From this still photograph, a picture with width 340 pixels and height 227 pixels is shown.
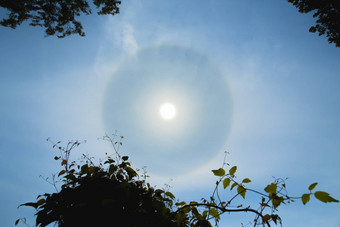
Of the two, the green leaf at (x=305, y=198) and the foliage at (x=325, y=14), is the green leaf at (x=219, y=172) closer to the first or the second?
the green leaf at (x=305, y=198)

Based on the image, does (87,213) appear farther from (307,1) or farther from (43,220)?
(307,1)

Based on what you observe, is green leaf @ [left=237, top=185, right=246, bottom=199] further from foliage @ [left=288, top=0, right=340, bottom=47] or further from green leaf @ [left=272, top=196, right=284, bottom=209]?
foliage @ [left=288, top=0, right=340, bottom=47]

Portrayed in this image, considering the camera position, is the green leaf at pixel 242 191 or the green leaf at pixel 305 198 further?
the green leaf at pixel 242 191

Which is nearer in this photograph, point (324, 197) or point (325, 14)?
point (324, 197)

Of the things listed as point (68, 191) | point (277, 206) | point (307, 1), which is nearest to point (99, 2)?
point (307, 1)

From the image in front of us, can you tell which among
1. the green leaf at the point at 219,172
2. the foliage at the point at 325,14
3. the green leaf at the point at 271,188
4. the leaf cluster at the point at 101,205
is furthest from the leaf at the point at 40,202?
the foliage at the point at 325,14

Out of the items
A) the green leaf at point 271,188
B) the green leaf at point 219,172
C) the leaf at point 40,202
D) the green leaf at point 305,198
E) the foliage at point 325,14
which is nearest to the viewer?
the green leaf at point 305,198

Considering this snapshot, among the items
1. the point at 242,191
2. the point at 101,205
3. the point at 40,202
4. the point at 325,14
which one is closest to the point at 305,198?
the point at 242,191

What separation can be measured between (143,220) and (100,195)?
0.44 metres

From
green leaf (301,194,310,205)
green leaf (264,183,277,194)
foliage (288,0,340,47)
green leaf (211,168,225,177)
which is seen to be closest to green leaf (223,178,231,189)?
green leaf (211,168,225,177)

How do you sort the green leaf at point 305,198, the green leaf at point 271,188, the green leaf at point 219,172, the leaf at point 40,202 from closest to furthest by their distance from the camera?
the green leaf at point 305,198 → the green leaf at point 271,188 → the green leaf at point 219,172 → the leaf at point 40,202

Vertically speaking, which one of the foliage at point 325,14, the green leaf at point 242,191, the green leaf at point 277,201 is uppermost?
the foliage at point 325,14

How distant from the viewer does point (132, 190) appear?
69.4 inches

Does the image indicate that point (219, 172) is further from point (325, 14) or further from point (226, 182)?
point (325, 14)
